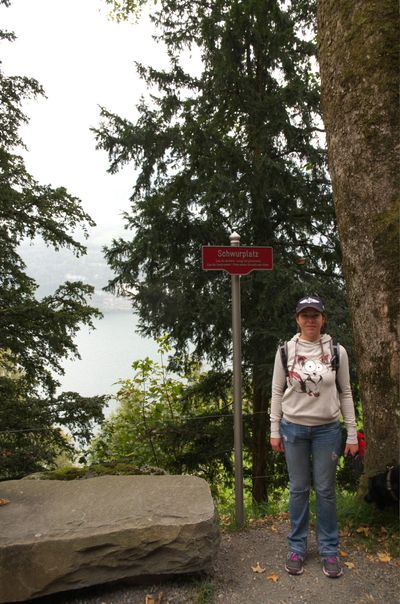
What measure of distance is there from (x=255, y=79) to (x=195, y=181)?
217cm

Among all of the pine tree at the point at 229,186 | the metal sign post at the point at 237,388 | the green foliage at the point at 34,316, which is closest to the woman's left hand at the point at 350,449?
the metal sign post at the point at 237,388

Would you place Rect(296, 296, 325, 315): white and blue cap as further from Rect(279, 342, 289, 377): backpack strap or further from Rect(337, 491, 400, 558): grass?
Rect(337, 491, 400, 558): grass

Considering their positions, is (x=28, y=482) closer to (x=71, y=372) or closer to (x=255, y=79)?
(x=255, y=79)

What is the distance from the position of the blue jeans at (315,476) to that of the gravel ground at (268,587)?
19 cm

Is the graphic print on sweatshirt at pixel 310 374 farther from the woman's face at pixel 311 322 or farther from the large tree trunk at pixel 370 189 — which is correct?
the large tree trunk at pixel 370 189

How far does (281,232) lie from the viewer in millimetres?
8219

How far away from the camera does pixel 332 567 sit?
3.17 meters

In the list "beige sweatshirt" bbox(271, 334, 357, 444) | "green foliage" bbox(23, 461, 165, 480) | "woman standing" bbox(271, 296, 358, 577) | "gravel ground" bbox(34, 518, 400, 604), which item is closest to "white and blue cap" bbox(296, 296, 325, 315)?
"woman standing" bbox(271, 296, 358, 577)

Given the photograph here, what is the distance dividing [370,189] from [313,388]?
1.56 metres

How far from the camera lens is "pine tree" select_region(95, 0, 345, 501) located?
24.1 feet

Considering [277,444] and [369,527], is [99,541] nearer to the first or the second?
[277,444]

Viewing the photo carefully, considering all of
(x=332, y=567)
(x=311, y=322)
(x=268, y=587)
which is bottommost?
(x=268, y=587)

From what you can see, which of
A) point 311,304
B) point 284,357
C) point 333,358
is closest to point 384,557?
point 333,358

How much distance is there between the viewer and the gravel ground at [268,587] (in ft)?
9.73
